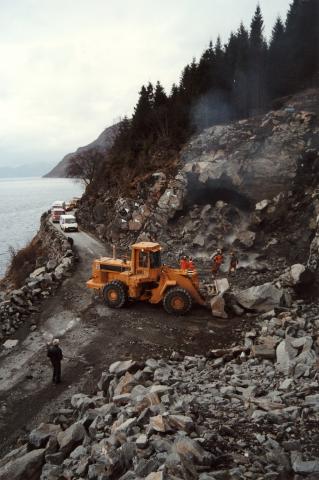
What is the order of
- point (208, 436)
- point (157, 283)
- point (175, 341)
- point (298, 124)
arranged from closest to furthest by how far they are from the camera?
1. point (208, 436)
2. point (175, 341)
3. point (157, 283)
4. point (298, 124)

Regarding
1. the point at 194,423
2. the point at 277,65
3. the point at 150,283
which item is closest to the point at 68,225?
the point at 150,283

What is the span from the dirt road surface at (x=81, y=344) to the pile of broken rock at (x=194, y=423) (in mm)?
992

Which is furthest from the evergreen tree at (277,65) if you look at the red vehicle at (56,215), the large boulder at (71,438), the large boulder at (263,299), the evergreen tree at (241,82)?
the large boulder at (71,438)

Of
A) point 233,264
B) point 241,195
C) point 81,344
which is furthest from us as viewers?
point 241,195

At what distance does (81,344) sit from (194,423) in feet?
23.1

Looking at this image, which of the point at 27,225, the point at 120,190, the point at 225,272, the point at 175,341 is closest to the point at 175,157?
the point at 120,190

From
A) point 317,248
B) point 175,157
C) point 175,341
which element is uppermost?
point 175,157

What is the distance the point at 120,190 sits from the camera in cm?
3225

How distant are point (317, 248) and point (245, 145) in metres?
11.4

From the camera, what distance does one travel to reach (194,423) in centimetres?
707

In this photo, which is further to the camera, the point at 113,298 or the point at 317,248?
the point at 317,248

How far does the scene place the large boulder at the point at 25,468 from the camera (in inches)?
283

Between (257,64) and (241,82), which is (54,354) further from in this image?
(257,64)

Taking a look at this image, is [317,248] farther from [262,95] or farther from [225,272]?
[262,95]
